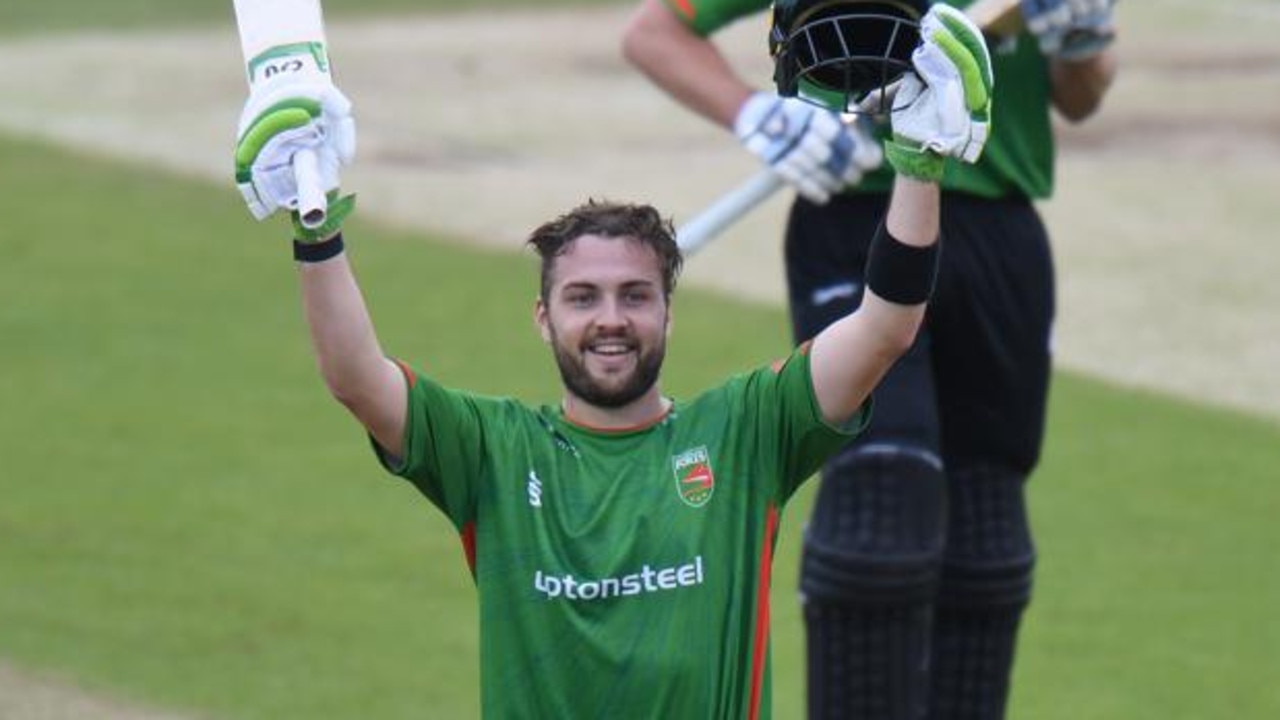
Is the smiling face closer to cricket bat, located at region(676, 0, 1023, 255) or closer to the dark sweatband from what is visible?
the dark sweatband

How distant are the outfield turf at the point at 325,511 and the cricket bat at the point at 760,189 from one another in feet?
4.37

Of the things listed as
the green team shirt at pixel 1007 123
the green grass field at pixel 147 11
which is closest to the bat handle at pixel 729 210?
the green team shirt at pixel 1007 123

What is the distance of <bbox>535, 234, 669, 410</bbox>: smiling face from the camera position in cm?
486

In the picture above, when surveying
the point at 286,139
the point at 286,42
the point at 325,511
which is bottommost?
the point at 325,511

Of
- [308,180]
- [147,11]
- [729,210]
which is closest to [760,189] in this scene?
[729,210]

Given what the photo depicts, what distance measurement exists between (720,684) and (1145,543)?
→ 14.2ft

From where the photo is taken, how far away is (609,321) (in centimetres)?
484

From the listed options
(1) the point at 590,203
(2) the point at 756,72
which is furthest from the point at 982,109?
(2) the point at 756,72

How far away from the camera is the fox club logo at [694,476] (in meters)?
4.94

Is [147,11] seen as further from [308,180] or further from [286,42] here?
[308,180]

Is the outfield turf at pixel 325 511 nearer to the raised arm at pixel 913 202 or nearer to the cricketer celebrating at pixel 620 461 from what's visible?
the cricketer celebrating at pixel 620 461

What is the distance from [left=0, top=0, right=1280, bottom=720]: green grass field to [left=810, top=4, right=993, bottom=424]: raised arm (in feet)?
9.56

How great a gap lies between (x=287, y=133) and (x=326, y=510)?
16.1 ft

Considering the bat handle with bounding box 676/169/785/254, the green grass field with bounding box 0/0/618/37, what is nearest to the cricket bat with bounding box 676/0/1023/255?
the bat handle with bounding box 676/169/785/254
